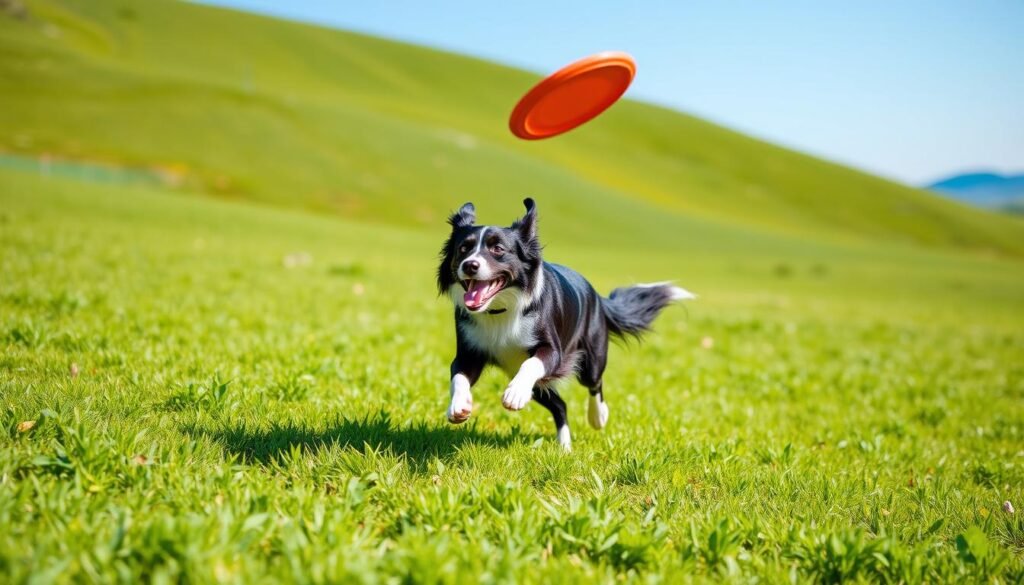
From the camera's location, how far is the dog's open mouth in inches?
200

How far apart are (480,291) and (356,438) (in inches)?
57.3

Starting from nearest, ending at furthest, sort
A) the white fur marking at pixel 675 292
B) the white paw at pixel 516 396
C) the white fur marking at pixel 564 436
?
the white paw at pixel 516 396 < the white fur marking at pixel 564 436 < the white fur marking at pixel 675 292

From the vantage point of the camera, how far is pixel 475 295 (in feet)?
16.8

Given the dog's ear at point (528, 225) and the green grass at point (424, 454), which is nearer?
the green grass at point (424, 454)

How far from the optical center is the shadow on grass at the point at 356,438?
481 cm

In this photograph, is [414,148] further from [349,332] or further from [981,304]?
[349,332]

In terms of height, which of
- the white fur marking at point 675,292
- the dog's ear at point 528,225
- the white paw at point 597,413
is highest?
the dog's ear at point 528,225

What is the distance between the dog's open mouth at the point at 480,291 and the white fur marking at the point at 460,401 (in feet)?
1.91

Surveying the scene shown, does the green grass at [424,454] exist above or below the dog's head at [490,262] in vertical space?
below

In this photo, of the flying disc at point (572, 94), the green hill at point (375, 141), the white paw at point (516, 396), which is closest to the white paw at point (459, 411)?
the white paw at point (516, 396)

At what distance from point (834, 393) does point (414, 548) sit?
7737mm

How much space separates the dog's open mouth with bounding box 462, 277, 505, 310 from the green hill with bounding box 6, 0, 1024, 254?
149 feet

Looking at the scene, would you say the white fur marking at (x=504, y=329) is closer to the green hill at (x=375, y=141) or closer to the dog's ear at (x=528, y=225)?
the dog's ear at (x=528, y=225)

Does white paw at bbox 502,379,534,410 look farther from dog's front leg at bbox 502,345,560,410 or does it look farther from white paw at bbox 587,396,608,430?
white paw at bbox 587,396,608,430
